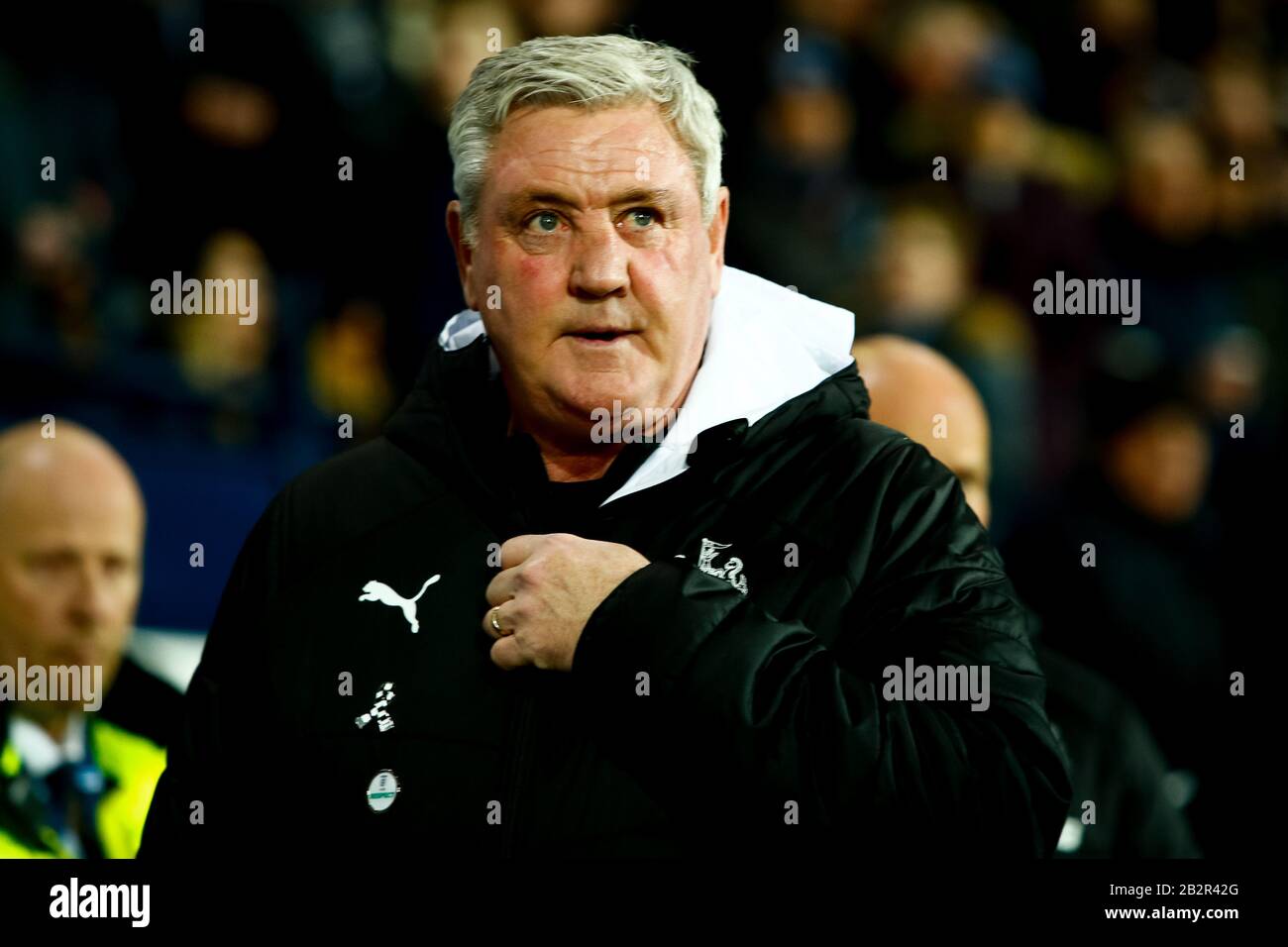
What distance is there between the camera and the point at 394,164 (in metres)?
5.00

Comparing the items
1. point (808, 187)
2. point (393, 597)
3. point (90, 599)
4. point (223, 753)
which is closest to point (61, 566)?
point (90, 599)

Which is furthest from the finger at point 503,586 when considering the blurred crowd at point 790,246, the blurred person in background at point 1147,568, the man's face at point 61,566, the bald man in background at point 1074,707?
the blurred person in background at point 1147,568

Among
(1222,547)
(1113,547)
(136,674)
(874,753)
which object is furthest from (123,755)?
(1222,547)

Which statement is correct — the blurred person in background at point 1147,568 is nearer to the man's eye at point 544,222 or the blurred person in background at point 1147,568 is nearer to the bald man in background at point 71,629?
the bald man in background at point 71,629

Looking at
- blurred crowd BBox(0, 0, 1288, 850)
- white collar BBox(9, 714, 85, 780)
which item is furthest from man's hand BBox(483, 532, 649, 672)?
blurred crowd BBox(0, 0, 1288, 850)

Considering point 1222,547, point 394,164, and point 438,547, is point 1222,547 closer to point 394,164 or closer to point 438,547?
point 394,164

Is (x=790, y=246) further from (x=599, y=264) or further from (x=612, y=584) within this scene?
(x=612, y=584)

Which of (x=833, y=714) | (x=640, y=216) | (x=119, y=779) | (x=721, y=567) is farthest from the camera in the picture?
(x=119, y=779)

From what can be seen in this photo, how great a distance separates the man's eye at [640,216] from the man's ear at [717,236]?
0.45ft

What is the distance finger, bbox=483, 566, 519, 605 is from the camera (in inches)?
75.2

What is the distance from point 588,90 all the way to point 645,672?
2.38 ft

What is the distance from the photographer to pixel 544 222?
2102 millimetres

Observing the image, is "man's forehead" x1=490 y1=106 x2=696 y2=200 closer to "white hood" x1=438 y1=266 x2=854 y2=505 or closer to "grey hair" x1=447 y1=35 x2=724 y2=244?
"grey hair" x1=447 y1=35 x2=724 y2=244
